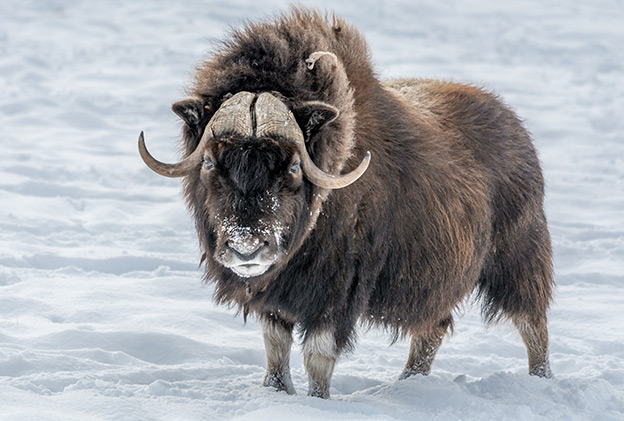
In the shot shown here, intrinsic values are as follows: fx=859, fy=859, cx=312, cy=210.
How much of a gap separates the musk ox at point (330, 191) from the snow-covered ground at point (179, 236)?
356mm

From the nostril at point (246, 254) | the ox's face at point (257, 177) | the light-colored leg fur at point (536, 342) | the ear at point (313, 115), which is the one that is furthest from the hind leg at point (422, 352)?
the nostril at point (246, 254)

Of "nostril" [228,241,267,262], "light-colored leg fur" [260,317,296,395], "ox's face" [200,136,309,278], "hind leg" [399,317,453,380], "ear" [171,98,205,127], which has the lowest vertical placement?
"hind leg" [399,317,453,380]

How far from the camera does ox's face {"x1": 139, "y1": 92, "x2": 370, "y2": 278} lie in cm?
275

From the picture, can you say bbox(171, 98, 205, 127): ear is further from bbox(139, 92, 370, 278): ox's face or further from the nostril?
the nostril

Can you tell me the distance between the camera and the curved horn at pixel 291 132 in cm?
283

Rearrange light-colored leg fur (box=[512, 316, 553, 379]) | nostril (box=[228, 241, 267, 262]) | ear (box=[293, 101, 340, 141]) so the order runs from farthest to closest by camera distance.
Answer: light-colored leg fur (box=[512, 316, 553, 379]) < ear (box=[293, 101, 340, 141]) < nostril (box=[228, 241, 267, 262])

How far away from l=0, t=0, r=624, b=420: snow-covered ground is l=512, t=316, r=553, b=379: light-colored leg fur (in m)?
0.14

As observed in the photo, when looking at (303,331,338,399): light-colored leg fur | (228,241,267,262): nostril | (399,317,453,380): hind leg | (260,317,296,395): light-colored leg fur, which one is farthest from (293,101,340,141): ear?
(399,317,453,380): hind leg

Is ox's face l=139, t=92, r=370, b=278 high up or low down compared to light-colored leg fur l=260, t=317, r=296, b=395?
up

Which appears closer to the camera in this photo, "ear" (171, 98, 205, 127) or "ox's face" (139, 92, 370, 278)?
"ox's face" (139, 92, 370, 278)

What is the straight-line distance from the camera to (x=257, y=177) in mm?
2803

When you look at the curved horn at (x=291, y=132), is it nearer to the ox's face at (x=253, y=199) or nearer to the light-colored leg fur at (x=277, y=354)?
the ox's face at (x=253, y=199)

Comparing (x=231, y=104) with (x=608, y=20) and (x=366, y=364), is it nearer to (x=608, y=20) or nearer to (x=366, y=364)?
(x=366, y=364)

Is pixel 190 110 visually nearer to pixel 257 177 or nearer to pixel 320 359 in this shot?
pixel 257 177
